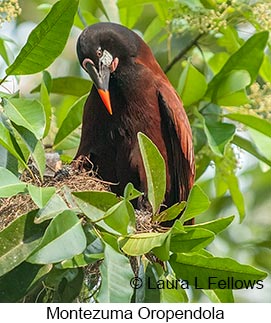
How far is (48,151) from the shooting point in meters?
4.04

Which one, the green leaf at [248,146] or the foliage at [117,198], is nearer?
the foliage at [117,198]

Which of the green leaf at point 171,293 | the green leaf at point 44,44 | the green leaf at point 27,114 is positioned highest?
the green leaf at point 44,44

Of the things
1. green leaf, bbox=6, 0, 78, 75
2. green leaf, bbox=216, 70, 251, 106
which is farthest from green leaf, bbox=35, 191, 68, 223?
green leaf, bbox=216, 70, 251, 106

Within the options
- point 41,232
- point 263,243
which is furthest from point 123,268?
point 263,243

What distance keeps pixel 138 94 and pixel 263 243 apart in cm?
174

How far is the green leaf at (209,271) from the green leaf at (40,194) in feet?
1.65

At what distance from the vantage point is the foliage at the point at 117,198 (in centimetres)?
272

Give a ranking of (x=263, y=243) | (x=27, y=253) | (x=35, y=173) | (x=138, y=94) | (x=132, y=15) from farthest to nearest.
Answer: (x=263, y=243) < (x=132, y=15) < (x=138, y=94) < (x=35, y=173) < (x=27, y=253)

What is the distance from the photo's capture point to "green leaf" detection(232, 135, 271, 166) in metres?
4.21

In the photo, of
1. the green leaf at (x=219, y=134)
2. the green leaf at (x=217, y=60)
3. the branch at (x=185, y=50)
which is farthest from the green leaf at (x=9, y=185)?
the green leaf at (x=217, y=60)

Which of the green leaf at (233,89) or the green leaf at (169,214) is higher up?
the green leaf at (169,214)

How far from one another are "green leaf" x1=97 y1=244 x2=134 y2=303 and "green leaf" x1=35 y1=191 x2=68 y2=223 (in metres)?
0.18

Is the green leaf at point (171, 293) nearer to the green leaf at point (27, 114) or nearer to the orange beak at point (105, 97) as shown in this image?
the green leaf at point (27, 114)

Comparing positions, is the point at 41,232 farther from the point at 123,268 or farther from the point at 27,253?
the point at 123,268
